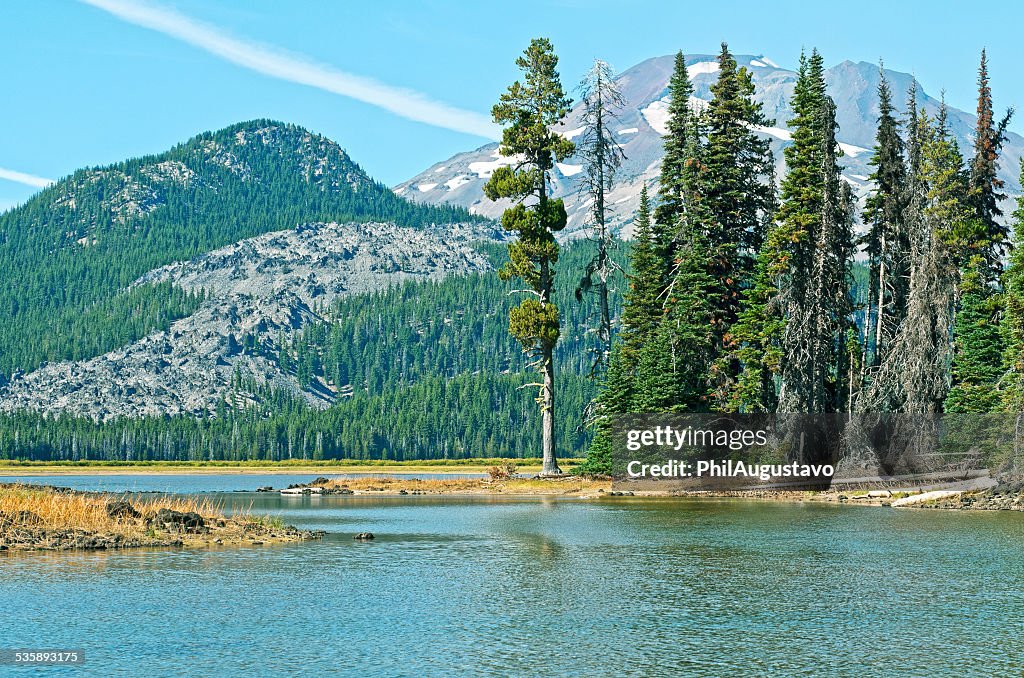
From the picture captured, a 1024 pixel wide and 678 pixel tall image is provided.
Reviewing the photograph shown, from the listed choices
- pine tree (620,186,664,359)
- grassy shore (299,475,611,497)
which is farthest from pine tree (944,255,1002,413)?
grassy shore (299,475,611,497)

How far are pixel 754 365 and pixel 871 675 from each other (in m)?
49.7

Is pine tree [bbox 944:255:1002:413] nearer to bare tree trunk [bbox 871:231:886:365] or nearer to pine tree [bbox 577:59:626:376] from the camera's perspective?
bare tree trunk [bbox 871:231:886:365]

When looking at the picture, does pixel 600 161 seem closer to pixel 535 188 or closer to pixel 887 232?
pixel 535 188

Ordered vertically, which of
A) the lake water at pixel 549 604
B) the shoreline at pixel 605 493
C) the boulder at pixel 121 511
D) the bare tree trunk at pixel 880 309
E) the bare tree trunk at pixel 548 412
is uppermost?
the bare tree trunk at pixel 880 309

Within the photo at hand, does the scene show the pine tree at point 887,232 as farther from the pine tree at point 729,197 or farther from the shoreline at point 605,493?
the shoreline at point 605,493

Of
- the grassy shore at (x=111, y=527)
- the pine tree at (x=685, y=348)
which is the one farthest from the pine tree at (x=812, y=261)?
the grassy shore at (x=111, y=527)

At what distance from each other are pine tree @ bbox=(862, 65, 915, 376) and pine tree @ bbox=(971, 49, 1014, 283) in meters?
4.49

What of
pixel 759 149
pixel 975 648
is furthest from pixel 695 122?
pixel 975 648

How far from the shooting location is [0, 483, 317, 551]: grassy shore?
3406cm

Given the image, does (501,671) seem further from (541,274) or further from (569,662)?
(541,274)

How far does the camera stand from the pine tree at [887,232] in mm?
72062

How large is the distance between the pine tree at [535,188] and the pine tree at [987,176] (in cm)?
2604

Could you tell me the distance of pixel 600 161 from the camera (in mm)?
71000

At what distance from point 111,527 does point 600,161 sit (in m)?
42.7
